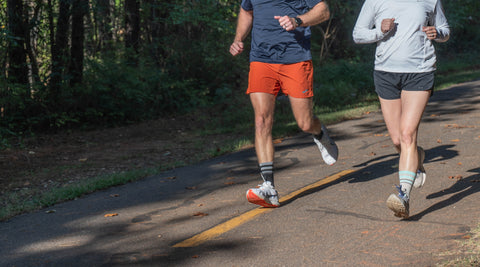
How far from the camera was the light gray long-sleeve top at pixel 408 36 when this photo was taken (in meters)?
4.92

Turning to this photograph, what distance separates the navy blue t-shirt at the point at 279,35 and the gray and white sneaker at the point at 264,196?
4.13 ft

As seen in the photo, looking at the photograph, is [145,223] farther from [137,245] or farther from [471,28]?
[471,28]

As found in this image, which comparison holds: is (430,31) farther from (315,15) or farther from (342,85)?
(342,85)

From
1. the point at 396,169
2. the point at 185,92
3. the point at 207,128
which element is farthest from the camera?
the point at 185,92

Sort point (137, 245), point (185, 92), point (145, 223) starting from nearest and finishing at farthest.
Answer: point (137, 245), point (145, 223), point (185, 92)

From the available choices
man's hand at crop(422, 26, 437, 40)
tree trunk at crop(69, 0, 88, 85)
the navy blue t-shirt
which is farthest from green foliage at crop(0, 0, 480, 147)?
man's hand at crop(422, 26, 437, 40)

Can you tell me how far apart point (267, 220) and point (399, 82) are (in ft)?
5.62

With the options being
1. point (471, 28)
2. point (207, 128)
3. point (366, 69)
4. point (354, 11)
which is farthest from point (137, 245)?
point (471, 28)

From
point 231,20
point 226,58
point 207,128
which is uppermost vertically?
point 231,20

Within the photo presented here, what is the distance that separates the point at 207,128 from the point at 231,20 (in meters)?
5.42

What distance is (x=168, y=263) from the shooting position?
167 inches

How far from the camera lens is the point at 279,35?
→ 18.4 feet

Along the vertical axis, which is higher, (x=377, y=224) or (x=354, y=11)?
(x=354, y=11)

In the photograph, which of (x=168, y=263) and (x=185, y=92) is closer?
(x=168, y=263)
